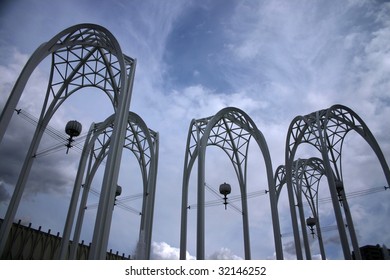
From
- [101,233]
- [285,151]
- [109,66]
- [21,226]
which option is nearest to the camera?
[101,233]

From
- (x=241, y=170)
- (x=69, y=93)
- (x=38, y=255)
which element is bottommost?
(x=38, y=255)

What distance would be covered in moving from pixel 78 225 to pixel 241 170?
1835cm

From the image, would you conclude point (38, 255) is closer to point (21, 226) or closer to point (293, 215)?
point (21, 226)

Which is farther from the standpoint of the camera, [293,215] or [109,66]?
[293,215]

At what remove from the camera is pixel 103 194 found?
1511 centimetres

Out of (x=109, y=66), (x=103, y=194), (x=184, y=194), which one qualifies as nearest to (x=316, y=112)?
(x=184, y=194)

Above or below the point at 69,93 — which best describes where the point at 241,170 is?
below

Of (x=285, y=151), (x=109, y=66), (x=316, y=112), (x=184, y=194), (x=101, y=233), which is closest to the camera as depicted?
(x=101, y=233)

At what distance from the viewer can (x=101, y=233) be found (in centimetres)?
1454

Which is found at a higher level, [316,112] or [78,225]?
[316,112]

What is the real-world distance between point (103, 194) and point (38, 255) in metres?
32.6

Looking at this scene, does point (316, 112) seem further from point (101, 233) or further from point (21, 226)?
point (21, 226)

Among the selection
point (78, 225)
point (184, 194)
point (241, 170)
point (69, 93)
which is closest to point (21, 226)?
point (78, 225)
